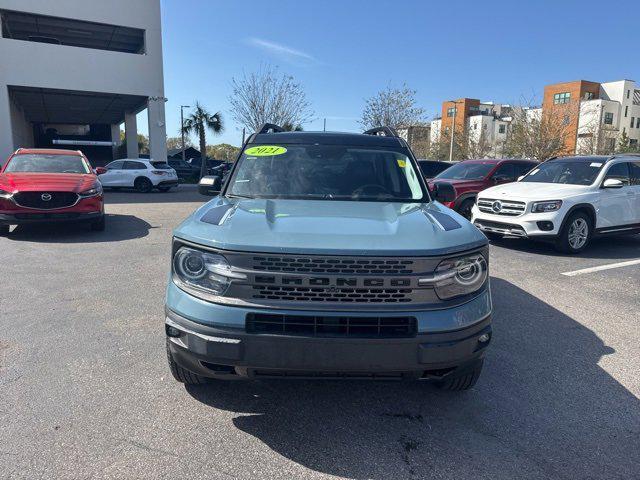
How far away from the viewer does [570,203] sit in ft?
26.5

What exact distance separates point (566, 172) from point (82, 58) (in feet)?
73.8

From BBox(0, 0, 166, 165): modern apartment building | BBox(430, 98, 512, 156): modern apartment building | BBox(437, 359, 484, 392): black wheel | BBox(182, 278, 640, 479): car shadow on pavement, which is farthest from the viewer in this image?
BBox(430, 98, 512, 156): modern apartment building

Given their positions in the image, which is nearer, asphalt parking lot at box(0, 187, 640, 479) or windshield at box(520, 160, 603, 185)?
asphalt parking lot at box(0, 187, 640, 479)

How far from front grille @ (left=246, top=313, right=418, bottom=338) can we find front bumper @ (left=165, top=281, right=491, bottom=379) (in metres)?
0.03

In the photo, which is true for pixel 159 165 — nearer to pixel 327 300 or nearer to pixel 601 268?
pixel 601 268

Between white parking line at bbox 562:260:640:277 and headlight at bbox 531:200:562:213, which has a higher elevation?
headlight at bbox 531:200:562:213

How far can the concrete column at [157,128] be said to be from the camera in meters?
24.6

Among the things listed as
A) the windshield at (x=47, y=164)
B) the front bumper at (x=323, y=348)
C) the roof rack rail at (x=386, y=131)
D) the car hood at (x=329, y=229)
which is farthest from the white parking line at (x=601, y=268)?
the windshield at (x=47, y=164)

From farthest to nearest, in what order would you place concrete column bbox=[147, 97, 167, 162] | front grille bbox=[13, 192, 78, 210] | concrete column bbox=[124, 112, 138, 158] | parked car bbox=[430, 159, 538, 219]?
concrete column bbox=[124, 112, 138, 158], concrete column bbox=[147, 97, 167, 162], parked car bbox=[430, 159, 538, 219], front grille bbox=[13, 192, 78, 210]

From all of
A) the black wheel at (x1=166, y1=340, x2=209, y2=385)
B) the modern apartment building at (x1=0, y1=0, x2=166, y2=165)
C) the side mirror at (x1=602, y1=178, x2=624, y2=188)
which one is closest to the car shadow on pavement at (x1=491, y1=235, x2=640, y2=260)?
the side mirror at (x1=602, y1=178, x2=624, y2=188)

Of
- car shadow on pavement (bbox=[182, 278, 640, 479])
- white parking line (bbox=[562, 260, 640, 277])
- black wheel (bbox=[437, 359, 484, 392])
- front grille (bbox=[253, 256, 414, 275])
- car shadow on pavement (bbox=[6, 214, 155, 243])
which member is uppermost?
front grille (bbox=[253, 256, 414, 275])

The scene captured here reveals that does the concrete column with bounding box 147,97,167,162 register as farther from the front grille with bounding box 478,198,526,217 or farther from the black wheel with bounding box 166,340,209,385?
the black wheel with bounding box 166,340,209,385

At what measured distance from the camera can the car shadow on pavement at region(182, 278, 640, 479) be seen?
2523mm

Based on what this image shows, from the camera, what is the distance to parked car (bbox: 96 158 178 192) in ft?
68.6
